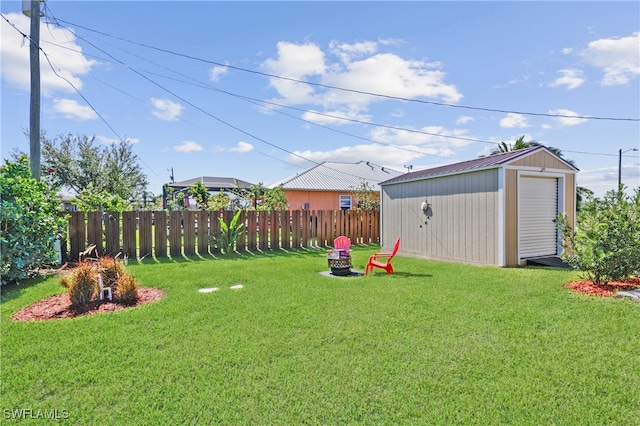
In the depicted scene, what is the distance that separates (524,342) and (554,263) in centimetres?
594

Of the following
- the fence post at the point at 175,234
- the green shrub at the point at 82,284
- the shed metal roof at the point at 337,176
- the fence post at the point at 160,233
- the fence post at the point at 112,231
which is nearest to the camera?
the green shrub at the point at 82,284

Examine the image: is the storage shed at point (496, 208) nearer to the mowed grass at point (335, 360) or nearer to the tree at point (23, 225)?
the mowed grass at point (335, 360)

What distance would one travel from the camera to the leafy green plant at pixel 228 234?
9953 millimetres

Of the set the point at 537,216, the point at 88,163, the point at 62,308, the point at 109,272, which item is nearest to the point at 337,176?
the point at 88,163

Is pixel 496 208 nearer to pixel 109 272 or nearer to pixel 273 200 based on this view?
pixel 109 272

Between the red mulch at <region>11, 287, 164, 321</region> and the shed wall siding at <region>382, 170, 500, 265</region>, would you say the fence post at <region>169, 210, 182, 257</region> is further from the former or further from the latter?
the shed wall siding at <region>382, 170, 500, 265</region>

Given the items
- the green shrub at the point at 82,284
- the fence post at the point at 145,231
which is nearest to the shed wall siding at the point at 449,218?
the fence post at the point at 145,231

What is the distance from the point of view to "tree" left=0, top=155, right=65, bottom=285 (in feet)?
17.5

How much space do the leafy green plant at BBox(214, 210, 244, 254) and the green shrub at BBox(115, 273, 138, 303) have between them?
5185 millimetres

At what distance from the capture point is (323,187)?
24406 mm

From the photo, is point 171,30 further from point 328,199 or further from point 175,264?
point 328,199

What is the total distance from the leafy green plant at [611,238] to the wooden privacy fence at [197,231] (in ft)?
25.1

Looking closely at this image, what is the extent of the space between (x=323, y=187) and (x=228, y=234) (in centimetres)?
1483

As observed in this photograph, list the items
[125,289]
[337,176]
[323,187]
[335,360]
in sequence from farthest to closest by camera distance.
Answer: [337,176] → [323,187] → [125,289] → [335,360]
